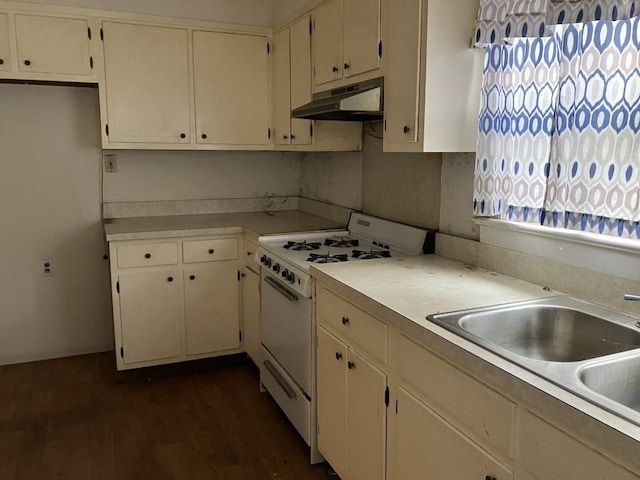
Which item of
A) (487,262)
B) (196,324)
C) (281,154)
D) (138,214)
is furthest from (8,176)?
(487,262)

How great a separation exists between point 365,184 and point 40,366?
2.45 m

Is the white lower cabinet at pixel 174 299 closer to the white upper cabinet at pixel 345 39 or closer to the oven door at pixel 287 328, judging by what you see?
the oven door at pixel 287 328

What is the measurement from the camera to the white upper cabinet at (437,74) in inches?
76.5

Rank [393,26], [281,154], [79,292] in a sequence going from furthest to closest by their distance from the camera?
[281,154]
[79,292]
[393,26]

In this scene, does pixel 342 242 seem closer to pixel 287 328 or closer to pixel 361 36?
pixel 287 328

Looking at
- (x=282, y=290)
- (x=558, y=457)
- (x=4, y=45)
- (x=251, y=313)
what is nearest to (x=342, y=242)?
(x=282, y=290)

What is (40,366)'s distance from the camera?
351cm

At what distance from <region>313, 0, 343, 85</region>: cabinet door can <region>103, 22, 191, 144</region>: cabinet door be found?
0.96 meters

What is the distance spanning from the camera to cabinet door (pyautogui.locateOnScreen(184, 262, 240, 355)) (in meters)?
3.31

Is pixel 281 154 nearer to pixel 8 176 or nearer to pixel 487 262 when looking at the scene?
pixel 8 176

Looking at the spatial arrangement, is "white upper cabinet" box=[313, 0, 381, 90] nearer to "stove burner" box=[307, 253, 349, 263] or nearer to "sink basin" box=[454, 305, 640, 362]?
"stove burner" box=[307, 253, 349, 263]

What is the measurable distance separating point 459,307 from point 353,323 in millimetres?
430

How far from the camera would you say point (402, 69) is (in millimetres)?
2064

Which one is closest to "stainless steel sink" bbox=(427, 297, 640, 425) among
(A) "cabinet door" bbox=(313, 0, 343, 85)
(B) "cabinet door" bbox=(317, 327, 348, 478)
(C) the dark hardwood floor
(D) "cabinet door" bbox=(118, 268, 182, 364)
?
(B) "cabinet door" bbox=(317, 327, 348, 478)
